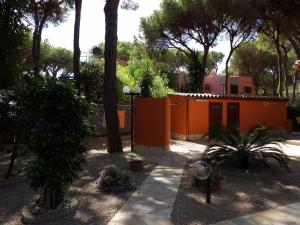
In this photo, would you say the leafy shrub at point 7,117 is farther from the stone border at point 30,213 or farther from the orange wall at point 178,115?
the orange wall at point 178,115

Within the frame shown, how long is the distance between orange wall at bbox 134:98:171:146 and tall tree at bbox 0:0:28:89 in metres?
4.76

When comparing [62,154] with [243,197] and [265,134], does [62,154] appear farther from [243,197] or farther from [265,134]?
[265,134]

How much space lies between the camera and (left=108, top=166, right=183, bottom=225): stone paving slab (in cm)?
582

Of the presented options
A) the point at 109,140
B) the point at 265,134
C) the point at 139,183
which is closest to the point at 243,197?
the point at 139,183

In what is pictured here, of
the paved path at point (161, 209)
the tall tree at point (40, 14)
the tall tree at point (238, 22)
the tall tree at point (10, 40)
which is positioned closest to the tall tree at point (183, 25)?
the tall tree at point (238, 22)

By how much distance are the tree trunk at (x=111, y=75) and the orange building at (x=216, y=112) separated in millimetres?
5268

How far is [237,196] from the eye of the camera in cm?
721

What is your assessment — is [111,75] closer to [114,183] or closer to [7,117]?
[7,117]

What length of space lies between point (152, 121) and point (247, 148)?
541 cm

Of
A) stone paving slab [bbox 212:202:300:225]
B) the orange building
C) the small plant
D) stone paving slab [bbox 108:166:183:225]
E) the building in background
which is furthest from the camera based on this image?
the building in background

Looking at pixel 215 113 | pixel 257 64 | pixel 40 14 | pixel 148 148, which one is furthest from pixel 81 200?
pixel 257 64

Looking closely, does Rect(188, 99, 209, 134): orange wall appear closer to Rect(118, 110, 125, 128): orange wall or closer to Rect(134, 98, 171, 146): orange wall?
Rect(118, 110, 125, 128): orange wall

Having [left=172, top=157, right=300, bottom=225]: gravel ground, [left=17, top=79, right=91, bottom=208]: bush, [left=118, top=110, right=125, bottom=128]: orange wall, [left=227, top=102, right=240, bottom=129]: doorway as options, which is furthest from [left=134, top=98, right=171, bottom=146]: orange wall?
[left=17, top=79, right=91, bottom=208]: bush

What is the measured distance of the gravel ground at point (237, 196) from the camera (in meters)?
6.09
